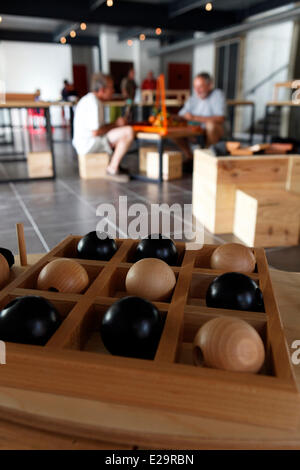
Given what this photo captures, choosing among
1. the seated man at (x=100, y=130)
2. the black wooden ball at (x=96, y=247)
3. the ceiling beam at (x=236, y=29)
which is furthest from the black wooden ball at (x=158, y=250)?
the ceiling beam at (x=236, y=29)

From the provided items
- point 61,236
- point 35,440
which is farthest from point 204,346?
point 61,236

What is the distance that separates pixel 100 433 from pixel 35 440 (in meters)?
0.09

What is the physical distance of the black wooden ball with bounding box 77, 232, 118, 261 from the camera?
0.99m

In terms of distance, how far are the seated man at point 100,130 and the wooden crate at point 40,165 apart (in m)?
0.40

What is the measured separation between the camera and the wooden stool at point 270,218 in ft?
7.91

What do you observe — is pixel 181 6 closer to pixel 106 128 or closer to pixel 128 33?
pixel 128 33

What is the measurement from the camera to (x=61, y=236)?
2.65 meters

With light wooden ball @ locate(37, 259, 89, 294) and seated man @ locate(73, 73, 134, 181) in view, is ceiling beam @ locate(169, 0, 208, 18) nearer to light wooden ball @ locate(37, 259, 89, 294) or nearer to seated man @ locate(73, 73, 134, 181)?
seated man @ locate(73, 73, 134, 181)

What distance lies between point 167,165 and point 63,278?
3.85 m

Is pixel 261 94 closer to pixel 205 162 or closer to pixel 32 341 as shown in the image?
pixel 205 162

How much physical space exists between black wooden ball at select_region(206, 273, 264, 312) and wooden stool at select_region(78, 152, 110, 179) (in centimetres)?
405

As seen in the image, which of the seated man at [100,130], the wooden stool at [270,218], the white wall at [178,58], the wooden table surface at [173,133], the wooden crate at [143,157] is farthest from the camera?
the white wall at [178,58]

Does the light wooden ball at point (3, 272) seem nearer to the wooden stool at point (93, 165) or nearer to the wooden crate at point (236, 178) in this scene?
the wooden crate at point (236, 178)
